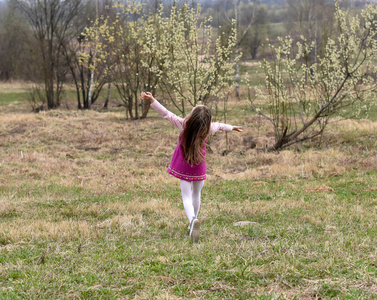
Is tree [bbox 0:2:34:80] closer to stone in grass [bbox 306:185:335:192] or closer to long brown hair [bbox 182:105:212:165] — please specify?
stone in grass [bbox 306:185:335:192]

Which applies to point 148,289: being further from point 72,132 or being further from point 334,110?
point 72,132

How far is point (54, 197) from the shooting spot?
804 centimetres

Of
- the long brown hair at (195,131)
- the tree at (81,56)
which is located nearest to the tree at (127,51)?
the tree at (81,56)

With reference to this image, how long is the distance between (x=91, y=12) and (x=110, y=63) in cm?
612

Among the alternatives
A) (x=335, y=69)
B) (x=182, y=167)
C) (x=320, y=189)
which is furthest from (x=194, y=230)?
(x=335, y=69)

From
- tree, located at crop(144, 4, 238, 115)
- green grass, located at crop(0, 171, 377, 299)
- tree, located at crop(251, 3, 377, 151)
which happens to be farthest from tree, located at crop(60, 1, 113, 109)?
green grass, located at crop(0, 171, 377, 299)

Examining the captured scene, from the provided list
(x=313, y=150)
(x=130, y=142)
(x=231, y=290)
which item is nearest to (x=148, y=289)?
(x=231, y=290)

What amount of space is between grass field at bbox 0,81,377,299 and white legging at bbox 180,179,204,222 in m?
0.35

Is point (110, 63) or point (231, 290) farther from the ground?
point (110, 63)

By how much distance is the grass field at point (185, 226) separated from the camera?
3.36m

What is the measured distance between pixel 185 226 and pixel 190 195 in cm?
69

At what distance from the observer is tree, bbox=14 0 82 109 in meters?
25.9

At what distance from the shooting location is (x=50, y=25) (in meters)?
26.2

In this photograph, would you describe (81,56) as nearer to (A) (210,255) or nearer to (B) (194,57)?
(B) (194,57)
